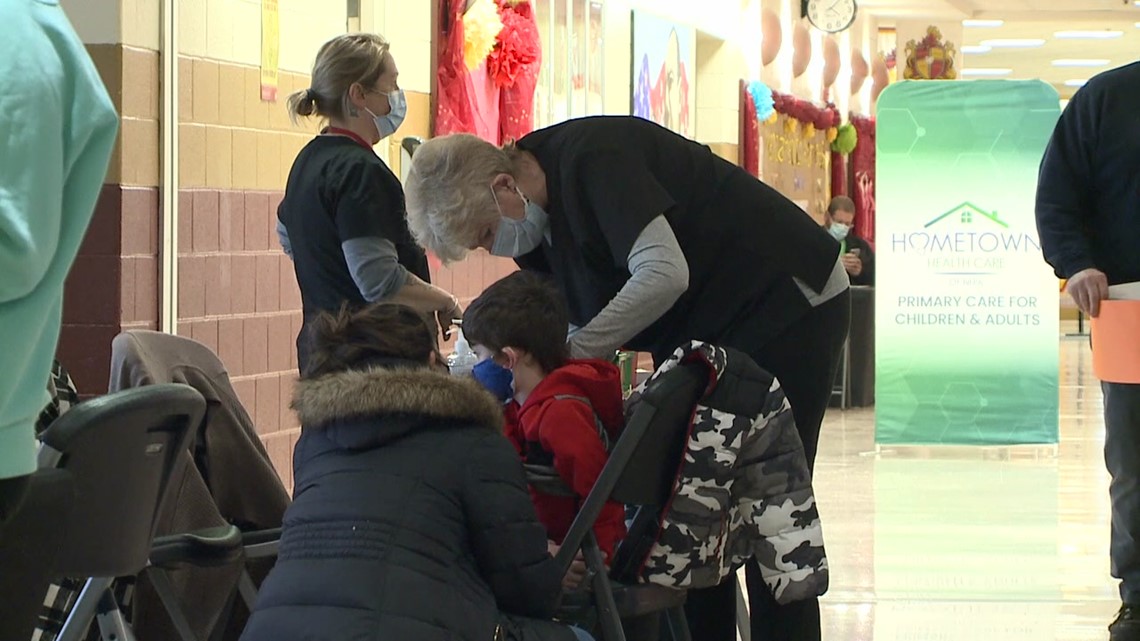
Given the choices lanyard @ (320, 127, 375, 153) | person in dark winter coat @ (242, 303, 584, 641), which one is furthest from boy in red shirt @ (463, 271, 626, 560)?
lanyard @ (320, 127, 375, 153)

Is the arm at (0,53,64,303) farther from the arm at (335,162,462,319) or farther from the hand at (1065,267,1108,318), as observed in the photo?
the hand at (1065,267,1108,318)

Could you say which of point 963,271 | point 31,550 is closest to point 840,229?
point 963,271

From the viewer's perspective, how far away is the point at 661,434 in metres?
2.84

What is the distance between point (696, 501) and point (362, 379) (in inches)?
28.7

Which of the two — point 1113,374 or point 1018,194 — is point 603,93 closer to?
point 1018,194

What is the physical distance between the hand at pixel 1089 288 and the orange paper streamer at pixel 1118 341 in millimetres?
18

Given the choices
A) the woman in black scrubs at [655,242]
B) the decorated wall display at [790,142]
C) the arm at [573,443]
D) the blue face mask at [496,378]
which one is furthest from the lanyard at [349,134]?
the decorated wall display at [790,142]

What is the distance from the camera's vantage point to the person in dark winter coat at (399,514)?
2330mm

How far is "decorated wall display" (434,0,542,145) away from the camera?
6.83 m

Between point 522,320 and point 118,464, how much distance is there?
913mm

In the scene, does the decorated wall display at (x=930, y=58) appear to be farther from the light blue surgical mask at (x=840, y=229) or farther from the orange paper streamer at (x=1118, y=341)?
the orange paper streamer at (x=1118, y=341)

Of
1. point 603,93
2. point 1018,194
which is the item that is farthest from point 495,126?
point 1018,194

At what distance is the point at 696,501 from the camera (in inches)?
113

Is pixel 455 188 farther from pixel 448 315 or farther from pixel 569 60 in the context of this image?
pixel 569 60
